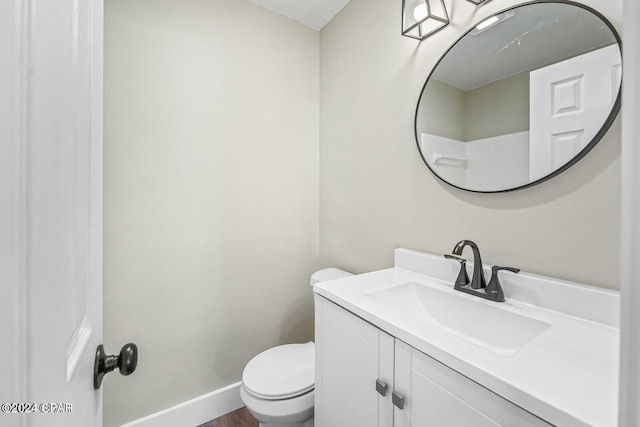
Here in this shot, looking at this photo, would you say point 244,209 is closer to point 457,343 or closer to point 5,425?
point 457,343

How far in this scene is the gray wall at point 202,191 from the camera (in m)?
1.32

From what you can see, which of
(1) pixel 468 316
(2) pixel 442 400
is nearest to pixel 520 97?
(1) pixel 468 316

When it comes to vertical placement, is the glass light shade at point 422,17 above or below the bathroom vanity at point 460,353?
above

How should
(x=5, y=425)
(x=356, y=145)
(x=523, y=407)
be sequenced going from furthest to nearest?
(x=356, y=145)
(x=523, y=407)
(x=5, y=425)

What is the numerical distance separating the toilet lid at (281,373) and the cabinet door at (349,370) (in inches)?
7.2

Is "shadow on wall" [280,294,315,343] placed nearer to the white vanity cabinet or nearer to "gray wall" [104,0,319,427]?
"gray wall" [104,0,319,427]

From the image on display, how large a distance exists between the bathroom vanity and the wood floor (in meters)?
0.72

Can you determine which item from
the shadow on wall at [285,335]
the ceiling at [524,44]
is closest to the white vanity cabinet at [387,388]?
the shadow on wall at [285,335]

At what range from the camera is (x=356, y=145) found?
5.37ft

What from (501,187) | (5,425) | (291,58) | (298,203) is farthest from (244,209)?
(5,425)

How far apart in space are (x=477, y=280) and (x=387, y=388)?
504 millimetres

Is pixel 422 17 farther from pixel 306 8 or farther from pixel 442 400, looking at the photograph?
pixel 442 400

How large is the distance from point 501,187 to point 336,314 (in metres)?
0.76

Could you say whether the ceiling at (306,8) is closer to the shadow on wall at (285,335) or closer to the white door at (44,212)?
the white door at (44,212)
